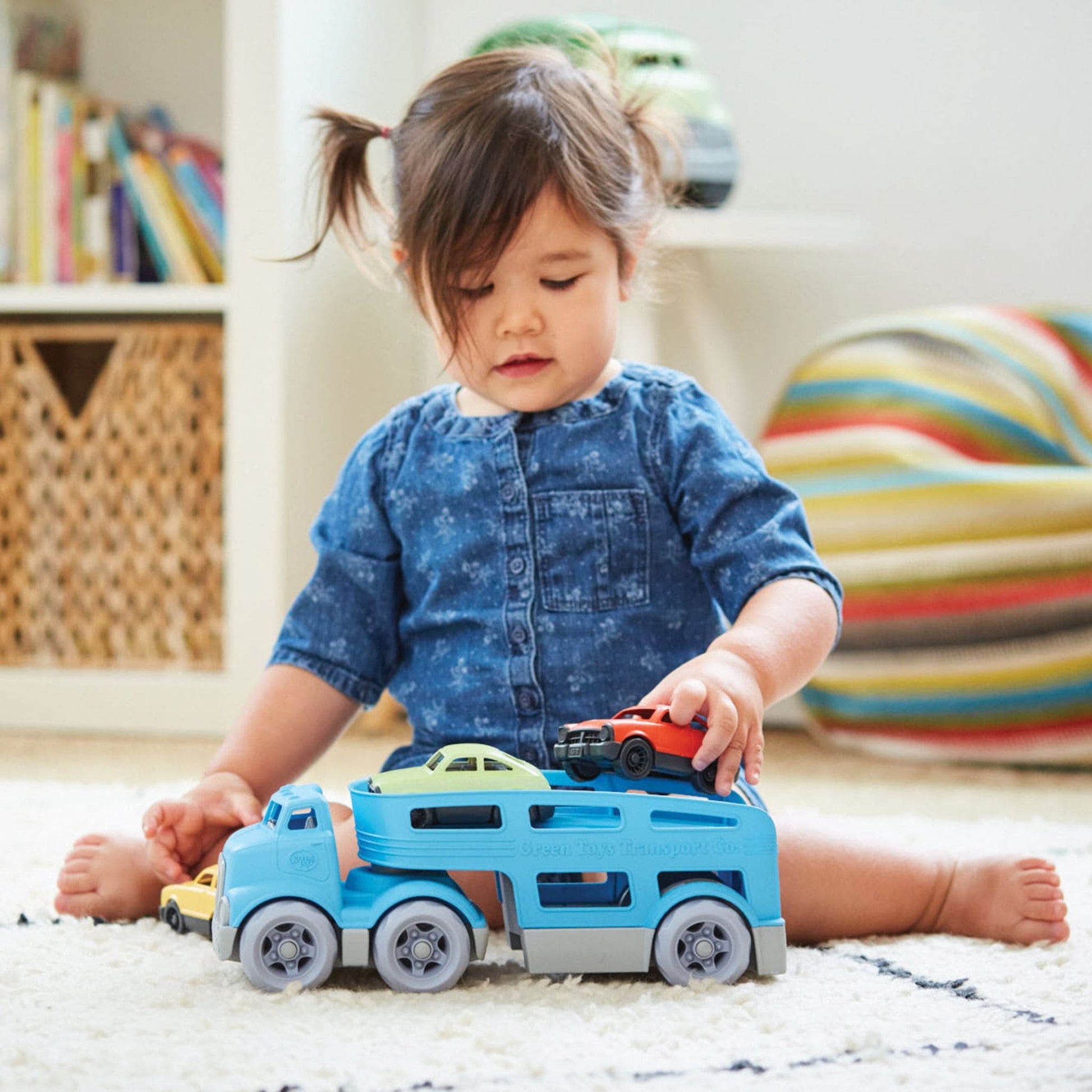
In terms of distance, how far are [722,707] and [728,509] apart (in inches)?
8.5

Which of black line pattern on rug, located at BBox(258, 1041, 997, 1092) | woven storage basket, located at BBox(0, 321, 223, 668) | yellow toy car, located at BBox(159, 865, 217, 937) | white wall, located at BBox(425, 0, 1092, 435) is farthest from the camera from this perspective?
white wall, located at BBox(425, 0, 1092, 435)

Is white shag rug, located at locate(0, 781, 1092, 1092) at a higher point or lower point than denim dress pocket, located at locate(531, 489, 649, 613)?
lower

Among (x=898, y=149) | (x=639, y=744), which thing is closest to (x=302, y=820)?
(x=639, y=744)

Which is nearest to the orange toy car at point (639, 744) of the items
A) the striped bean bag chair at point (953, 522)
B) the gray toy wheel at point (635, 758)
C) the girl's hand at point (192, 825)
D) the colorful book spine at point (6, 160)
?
the gray toy wheel at point (635, 758)

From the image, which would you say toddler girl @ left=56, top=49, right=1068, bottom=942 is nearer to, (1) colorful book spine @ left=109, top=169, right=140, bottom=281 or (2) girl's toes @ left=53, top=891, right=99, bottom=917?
(2) girl's toes @ left=53, top=891, right=99, bottom=917

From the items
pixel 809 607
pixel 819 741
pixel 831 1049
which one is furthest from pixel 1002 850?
pixel 819 741

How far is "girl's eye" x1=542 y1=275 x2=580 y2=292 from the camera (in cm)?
85

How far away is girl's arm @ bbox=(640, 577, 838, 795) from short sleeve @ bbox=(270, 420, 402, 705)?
24 cm

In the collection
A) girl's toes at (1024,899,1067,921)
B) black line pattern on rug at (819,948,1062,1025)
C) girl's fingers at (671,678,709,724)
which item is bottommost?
black line pattern on rug at (819,948,1062,1025)

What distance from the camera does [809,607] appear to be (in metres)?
0.79

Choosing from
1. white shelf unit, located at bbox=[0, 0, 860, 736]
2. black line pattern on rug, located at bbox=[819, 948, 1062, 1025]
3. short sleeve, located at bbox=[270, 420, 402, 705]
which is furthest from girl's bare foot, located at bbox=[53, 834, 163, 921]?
white shelf unit, located at bbox=[0, 0, 860, 736]

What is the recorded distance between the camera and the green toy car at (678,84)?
1527mm

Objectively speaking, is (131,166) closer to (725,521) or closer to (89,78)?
(89,78)

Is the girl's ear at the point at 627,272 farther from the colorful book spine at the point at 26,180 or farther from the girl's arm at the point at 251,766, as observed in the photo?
the colorful book spine at the point at 26,180
